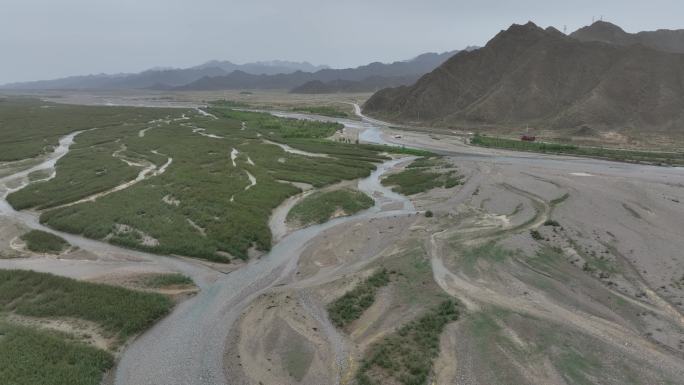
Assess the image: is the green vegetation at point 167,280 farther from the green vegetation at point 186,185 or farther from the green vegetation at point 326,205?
the green vegetation at point 326,205

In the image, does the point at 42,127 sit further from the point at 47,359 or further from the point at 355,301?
the point at 355,301

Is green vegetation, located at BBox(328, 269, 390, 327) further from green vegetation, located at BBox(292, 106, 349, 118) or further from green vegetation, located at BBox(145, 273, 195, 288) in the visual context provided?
green vegetation, located at BBox(292, 106, 349, 118)

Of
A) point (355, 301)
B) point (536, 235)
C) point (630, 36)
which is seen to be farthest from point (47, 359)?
point (630, 36)

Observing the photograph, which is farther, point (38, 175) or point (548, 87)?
point (548, 87)

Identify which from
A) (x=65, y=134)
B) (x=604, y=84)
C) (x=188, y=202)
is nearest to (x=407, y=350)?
(x=188, y=202)

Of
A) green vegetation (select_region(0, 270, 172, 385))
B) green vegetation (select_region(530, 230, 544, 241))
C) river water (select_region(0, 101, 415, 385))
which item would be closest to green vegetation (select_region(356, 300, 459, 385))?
river water (select_region(0, 101, 415, 385))

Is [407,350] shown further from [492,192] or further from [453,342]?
[492,192]
